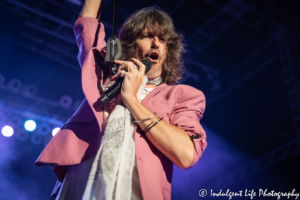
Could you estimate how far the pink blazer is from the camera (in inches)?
40.6

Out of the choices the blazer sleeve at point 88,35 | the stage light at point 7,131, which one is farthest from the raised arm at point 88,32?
the stage light at point 7,131

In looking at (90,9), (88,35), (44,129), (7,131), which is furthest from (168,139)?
(44,129)

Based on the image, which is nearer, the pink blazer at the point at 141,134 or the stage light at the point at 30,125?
the pink blazer at the point at 141,134

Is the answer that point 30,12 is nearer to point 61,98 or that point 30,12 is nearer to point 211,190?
point 61,98

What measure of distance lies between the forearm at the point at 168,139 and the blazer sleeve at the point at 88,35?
487 mm

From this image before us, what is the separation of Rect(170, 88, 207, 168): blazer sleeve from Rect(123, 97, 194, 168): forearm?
4cm

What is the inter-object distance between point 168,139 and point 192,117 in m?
0.21

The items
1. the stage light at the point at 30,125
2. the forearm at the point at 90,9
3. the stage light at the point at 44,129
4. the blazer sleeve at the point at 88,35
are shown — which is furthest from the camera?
the stage light at the point at 44,129

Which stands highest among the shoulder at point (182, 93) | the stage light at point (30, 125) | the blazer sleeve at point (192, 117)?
the stage light at point (30, 125)

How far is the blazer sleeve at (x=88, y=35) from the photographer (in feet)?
4.45

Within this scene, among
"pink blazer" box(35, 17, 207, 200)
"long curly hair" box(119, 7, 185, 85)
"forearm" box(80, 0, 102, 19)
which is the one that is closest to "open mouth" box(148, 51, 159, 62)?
"long curly hair" box(119, 7, 185, 85)

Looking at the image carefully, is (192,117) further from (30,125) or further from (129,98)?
(30,125)

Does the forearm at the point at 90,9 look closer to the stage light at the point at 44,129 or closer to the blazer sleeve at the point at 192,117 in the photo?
the blazer sleeve at the point at 192,117

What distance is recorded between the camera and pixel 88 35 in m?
1.36
